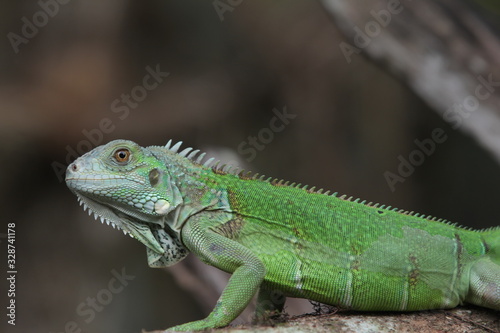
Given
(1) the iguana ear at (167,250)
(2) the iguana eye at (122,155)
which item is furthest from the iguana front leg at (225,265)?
(2) the iguana eye at (122,155)

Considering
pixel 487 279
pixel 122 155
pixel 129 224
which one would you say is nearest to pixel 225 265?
pixel 129 224

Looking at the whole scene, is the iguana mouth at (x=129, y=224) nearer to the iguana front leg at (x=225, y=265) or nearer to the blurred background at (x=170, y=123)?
the iguana front leg at (x=225, y=265)

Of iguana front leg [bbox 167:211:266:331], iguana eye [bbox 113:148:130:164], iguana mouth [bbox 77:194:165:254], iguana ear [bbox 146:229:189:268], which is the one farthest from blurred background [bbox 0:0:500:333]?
iguana eye [bbox 113:148:130:164]

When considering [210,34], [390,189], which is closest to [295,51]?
[210,34]

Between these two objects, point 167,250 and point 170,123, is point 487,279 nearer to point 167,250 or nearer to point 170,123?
point 167,250

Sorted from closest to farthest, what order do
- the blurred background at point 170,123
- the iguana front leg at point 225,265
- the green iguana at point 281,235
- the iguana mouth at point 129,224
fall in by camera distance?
the iguana front leg at point 225,265
the green iguana at point 281,235
the iguana mouth at point 129,224
the blurred background at point 170,123
